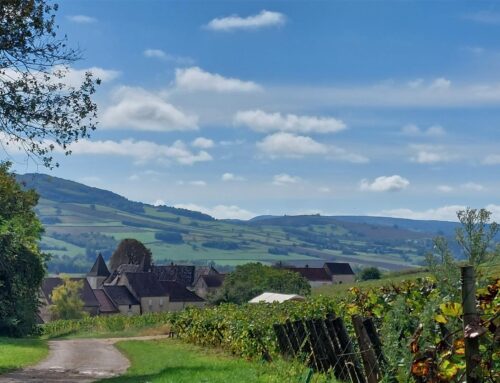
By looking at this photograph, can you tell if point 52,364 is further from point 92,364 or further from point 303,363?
point 303,363

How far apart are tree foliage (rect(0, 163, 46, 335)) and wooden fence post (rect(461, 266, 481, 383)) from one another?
5109 cm

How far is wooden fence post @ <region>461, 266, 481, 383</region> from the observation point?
3.83 meters

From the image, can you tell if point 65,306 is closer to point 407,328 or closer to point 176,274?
point 176,274

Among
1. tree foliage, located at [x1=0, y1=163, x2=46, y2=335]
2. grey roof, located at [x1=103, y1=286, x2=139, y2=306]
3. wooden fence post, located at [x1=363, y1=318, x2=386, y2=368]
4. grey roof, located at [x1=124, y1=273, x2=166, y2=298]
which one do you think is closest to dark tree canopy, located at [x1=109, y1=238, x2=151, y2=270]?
grey roof, located at [x1=124, y1=273, x2=166, y2=298]

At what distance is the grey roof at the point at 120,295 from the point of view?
6048 inches

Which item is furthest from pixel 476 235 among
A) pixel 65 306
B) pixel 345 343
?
pixel 65 306

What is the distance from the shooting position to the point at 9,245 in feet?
179

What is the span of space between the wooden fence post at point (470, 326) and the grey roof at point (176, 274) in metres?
183

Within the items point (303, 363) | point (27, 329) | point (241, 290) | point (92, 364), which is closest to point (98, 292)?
point (241, 290)

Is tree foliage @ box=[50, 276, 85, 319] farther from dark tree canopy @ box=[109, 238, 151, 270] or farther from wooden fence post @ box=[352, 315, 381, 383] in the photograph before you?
wooden fence post @ box=[352, 315, 381, 383]

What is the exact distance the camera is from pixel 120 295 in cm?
15562

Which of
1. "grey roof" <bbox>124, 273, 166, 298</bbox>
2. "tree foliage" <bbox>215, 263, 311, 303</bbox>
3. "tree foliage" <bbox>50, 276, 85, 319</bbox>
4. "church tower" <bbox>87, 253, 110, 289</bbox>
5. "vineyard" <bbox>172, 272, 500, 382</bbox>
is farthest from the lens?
"church tower" <bbox>87, 253, 110, 289</bbox>

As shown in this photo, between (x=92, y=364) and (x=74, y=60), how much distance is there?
492 inches

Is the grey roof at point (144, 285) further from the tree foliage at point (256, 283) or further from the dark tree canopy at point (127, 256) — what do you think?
the tree foliage at point (256, 283)
